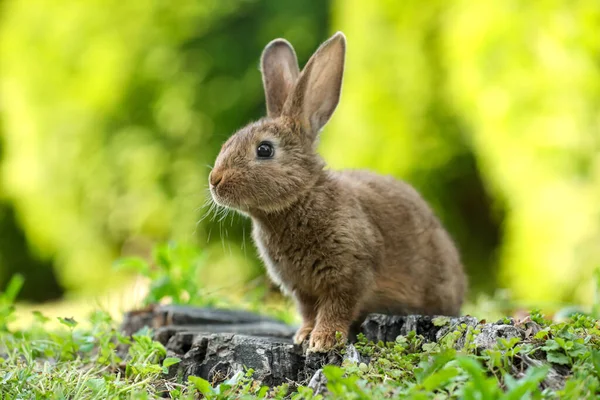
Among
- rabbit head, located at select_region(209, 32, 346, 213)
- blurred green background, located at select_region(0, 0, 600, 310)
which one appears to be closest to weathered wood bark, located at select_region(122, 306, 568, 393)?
rabbit head, located at select_region(209, 32, 346, 213)

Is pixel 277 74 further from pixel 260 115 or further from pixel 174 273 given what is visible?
pixel 260 115

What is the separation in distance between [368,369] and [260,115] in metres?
6.94

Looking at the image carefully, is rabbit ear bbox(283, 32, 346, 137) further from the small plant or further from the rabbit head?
the small plant

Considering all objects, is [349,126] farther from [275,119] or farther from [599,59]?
[275,119]

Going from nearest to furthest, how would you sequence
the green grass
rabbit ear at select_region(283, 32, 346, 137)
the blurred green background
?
the green grass < rabbit ear at select_region(283, 32, 346, 137) < the blurred green background

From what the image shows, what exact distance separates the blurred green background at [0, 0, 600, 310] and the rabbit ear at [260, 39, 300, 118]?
6.68 feet

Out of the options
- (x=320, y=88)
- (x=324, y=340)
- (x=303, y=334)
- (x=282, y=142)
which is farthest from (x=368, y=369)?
(x=320, y=88)

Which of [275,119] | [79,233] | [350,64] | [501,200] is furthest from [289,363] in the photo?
[79,233]

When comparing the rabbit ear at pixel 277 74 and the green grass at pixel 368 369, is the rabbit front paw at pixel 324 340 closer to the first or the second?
the green grass at pixel 368 369

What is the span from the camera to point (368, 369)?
2844 millimetres

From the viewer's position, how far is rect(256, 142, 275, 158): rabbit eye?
12.7ft

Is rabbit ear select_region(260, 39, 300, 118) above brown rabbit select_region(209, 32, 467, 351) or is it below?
above

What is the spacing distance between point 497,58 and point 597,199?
4.86 feet

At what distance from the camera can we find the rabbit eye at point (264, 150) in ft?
12.7
